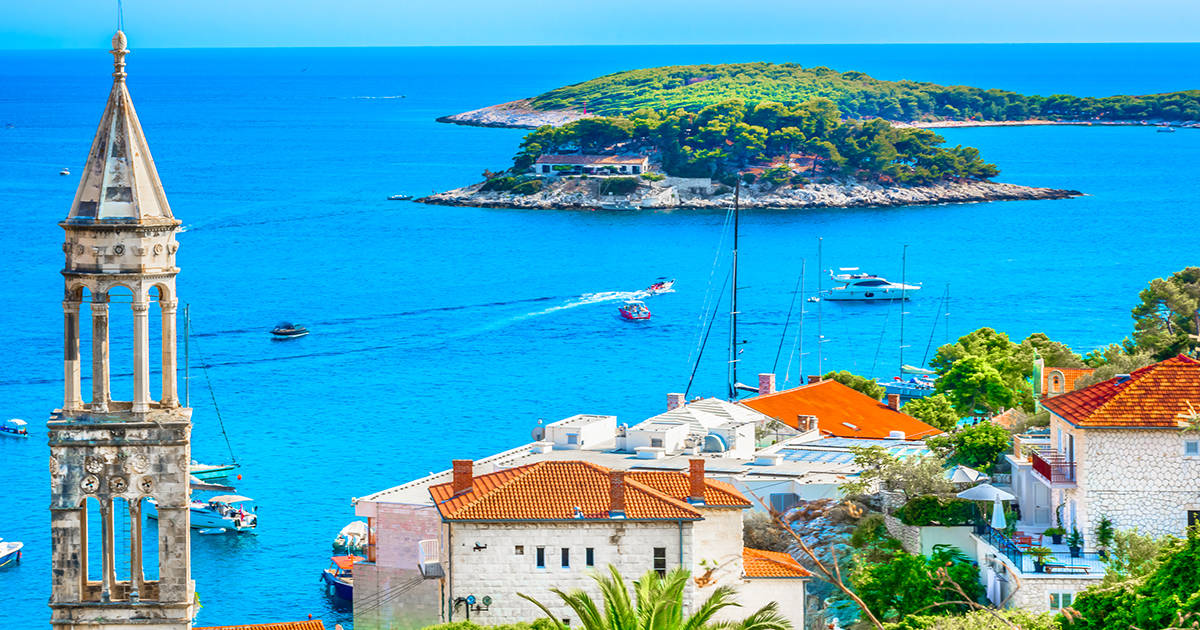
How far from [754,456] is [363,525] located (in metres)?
20.1

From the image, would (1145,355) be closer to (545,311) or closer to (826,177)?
(545,311)

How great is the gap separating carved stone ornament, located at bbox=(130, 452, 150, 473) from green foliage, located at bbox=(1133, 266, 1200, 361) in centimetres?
3512

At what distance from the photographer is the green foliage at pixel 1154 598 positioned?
2147cm

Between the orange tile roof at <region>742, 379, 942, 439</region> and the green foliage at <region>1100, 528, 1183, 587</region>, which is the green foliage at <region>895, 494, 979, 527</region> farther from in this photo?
the orange tile roof at <region>742, 379, 942, 439</region>

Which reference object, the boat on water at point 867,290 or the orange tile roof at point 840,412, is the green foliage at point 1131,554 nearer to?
the orange tile roof at point 840,412

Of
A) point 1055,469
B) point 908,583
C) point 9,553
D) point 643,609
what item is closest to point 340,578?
point 9,553

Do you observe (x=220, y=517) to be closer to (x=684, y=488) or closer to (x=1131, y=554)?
(x=684, y=488)

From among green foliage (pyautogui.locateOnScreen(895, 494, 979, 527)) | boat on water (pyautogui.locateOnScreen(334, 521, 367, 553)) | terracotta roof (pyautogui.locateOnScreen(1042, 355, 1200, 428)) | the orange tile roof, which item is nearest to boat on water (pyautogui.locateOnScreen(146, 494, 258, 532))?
boat on water (pyautogui.locateOnScreen(334, 521, 367, 553))

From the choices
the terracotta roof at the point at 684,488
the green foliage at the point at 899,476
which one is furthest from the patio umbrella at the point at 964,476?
the terracotta roof at the point at 684,488

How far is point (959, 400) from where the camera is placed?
189ft

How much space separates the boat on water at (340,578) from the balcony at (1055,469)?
26368mm

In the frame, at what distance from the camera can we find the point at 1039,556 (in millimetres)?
30656

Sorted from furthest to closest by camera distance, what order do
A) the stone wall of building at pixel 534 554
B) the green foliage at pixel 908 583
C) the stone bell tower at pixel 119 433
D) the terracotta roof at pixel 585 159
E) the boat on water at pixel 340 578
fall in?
the terracotta roof at pixel 585 159 < the boat on water at pixel 340 578 < the green foliage at pixel 908 583 < the stone wall of building at pixel 534 554 < the stone bell tower at pixel 119 433

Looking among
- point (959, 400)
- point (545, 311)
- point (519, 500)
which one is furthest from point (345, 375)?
point (519, 500)
